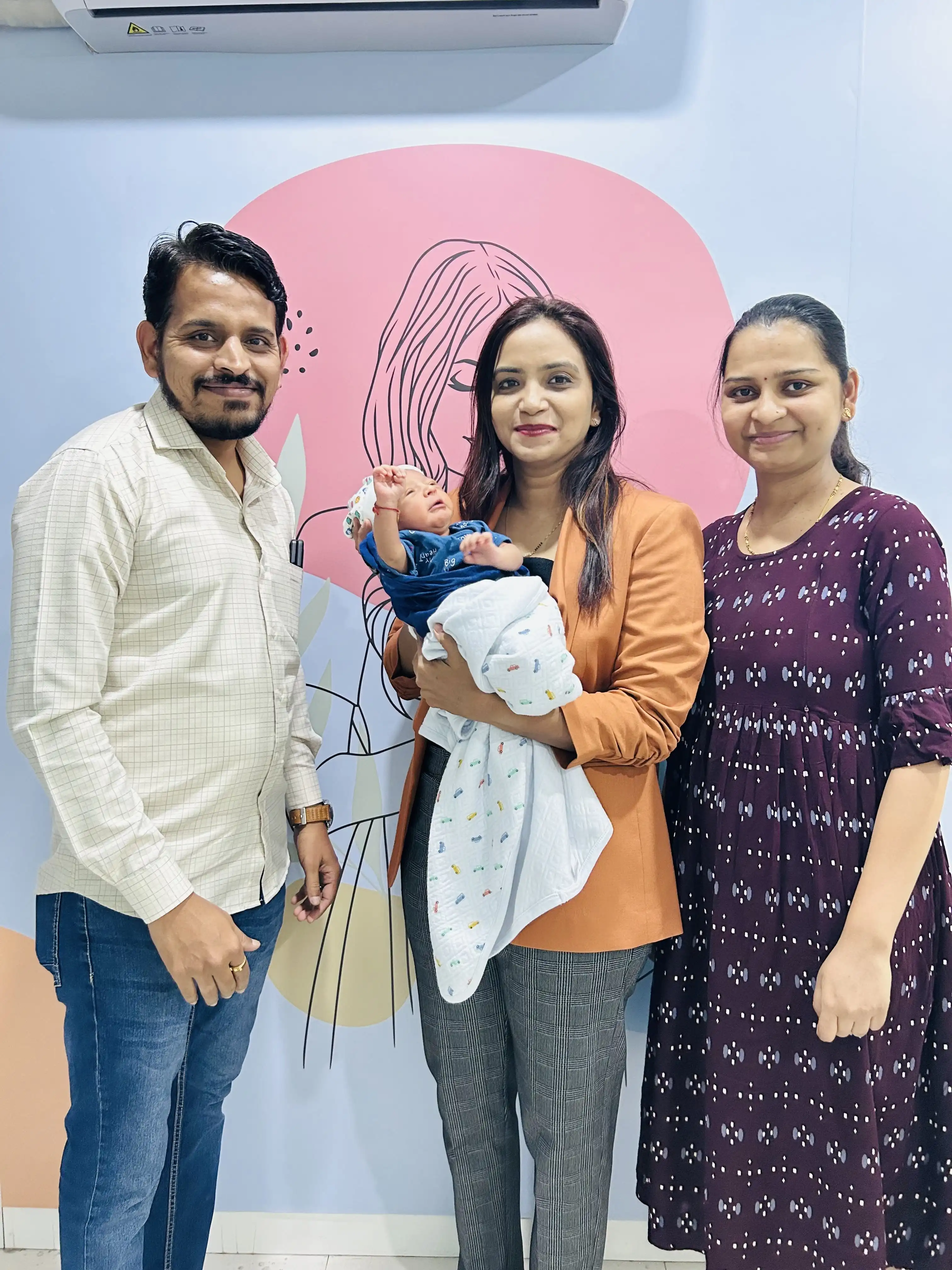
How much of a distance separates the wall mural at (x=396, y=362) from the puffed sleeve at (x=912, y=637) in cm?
48

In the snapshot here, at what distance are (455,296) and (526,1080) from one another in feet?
4.89

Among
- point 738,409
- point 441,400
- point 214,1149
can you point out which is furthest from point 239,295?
point 214,1149

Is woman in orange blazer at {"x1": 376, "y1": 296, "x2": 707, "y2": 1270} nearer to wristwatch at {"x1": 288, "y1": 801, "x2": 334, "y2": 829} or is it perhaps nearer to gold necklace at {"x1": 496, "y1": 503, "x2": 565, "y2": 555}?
gold necklace at {"x1": 496, "y1": 503, "x2": 565, "y2": 555}

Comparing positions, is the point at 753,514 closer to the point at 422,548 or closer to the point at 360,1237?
the point at 422,548

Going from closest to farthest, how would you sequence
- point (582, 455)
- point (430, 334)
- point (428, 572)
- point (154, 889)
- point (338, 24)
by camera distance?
1. point (154, 889)
2. point (428, 572)
3. point (582, 455)
4. point (338, 24)
5. point (430, 334)

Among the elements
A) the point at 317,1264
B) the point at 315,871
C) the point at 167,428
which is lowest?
the point at 317,1264

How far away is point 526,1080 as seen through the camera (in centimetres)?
128

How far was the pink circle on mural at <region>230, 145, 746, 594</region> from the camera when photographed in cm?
157

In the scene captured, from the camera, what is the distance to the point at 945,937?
49.4 inches

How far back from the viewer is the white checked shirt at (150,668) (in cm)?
111

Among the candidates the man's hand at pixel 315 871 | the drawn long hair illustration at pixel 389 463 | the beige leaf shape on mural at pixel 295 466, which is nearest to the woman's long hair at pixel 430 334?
the drawn long hair illustration at pixel 389 463

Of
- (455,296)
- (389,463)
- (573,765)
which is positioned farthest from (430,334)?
(573,765)

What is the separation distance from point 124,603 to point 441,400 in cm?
78

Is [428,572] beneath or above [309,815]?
above
